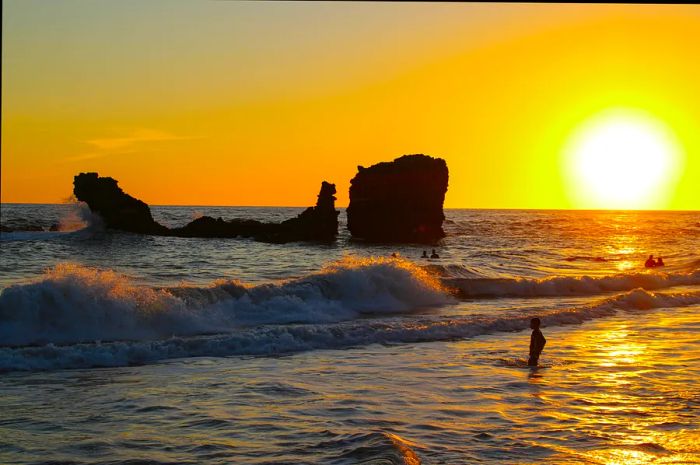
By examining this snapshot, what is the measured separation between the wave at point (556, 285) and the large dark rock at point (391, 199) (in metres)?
31.6

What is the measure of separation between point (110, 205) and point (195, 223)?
7.21 meters

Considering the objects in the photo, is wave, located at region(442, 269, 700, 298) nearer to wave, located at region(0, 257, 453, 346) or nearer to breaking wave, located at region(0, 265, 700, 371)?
wave, located at region(0, 257, 453, 346)

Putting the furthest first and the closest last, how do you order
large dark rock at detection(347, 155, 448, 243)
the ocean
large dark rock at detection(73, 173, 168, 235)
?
large dark rock at detection(347, 155, 448, 243) → large dark rock at detection(73, 173, 168, 235) → the ocean

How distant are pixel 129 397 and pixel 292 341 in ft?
19.6

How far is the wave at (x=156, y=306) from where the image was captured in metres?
17.8

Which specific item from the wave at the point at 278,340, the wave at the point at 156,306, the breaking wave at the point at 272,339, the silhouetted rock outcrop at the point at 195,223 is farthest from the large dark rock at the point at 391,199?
the wave at the point at 278,340

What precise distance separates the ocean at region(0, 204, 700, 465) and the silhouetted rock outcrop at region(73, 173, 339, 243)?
2835cm

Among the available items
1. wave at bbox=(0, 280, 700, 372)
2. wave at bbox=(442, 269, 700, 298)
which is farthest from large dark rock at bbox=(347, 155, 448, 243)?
wave at bbox=(0, 280, 700, 372)

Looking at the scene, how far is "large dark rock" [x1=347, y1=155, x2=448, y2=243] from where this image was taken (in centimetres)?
6612

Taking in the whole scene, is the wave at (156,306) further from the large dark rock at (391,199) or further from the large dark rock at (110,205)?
the large dark rock at (391,199)

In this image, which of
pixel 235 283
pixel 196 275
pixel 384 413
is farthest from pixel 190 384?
pixel 196 275

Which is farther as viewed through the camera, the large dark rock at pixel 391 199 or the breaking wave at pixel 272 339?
the large dark rock at pixel 391 199

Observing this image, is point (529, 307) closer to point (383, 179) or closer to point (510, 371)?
point (510, 371)

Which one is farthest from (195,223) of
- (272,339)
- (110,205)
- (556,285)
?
(272,339)
